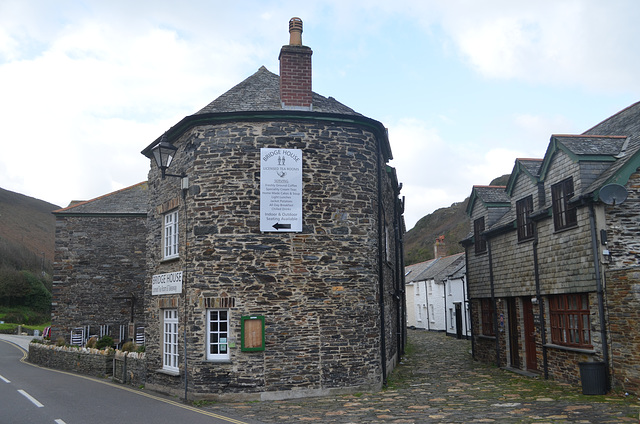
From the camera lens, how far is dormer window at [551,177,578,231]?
45.0 ft

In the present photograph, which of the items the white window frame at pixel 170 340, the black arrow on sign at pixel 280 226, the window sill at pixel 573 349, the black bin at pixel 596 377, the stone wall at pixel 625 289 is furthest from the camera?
the white window frame at pixel 170 340

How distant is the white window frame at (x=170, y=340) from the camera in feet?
46.9

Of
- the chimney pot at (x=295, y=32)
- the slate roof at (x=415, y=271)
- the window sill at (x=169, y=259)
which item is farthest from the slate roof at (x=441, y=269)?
the window sill at (x=169, y=259)

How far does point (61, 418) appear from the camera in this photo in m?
10.9

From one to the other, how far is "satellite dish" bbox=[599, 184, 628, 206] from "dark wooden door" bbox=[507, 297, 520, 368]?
6596mm

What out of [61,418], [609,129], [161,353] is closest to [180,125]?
[161,353]

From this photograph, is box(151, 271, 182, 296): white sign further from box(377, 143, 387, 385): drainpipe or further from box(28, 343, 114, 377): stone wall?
box(377, 143, 387, 385): drainpipe

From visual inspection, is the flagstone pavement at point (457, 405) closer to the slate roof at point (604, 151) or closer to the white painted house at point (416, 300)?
the slate roof at point (604, 151)

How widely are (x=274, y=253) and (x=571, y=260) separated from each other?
7.45 m

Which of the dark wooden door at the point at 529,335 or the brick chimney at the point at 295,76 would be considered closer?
the brick chimney at the point at 295,76

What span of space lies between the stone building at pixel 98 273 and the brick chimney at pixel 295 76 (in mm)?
13692

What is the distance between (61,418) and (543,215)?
12.8 metres

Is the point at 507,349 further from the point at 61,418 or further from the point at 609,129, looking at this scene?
the point at 61,418

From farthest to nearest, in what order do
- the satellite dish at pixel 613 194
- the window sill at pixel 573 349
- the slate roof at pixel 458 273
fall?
the slate roof at pixel 458 273 < the window sill at pixel 573 349 < the satellite dish at pixel 613 194
